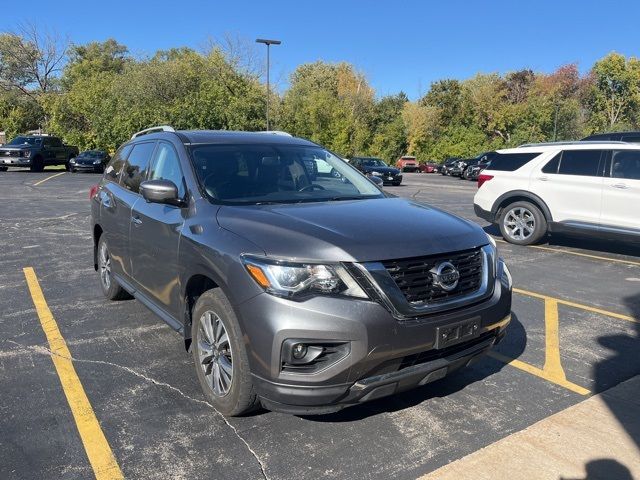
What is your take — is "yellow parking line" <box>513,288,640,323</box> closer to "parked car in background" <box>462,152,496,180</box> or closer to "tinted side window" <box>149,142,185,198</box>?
"tinted side window" <box>149,142,185,198</box>

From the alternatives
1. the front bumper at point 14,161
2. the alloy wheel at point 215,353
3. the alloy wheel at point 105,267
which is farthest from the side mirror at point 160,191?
the front bumper at point 14,161

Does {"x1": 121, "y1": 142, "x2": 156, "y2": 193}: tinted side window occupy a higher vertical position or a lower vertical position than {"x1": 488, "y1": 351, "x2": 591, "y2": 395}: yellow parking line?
higher

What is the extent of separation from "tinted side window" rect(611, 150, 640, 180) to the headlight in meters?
7.03

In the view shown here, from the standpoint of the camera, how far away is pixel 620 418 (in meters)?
3.33

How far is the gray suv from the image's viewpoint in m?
2.71

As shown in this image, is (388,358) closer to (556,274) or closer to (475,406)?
(475,406)

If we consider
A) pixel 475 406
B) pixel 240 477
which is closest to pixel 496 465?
pixel 475 406

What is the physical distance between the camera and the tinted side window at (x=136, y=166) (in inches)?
185

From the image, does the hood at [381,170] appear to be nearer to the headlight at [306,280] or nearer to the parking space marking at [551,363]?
the parking space marking at [551,363]

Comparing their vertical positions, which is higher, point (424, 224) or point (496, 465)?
point (424, 224)

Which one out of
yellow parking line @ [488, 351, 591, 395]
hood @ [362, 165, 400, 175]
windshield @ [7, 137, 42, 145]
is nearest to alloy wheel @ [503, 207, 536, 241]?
yellow parking line @ [488, 351, 591, 395]

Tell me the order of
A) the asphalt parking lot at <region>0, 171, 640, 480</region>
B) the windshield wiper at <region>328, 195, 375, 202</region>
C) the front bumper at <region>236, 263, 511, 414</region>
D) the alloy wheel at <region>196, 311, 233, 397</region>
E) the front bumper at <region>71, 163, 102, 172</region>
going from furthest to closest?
1. the front bumper at <region>71, 163, 102, 172</region>
2. the windshield wiper at <region>328, 195, 375, 202</region>
3. the alloy wheel at <region>196, 311, 233, 397</region>
4. the asphalt parking lot at <region>0, 171, 640, 480</region>
5. the front bumper at <region>236, 263, 511, 414</region>

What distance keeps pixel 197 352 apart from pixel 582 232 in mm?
7159

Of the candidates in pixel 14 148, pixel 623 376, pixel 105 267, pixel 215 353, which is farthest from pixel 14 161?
pixel 623 376
